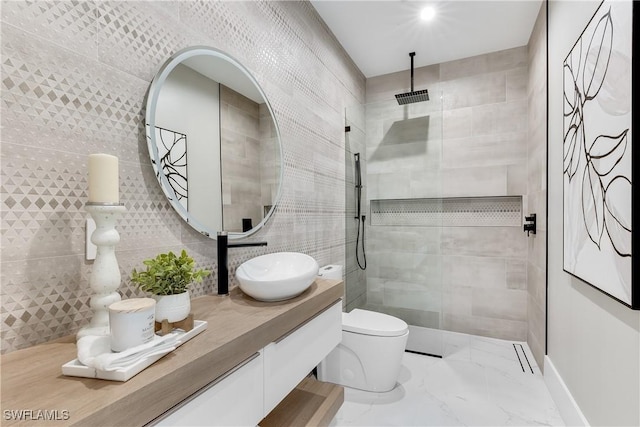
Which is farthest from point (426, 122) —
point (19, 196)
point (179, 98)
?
point (19, 196)

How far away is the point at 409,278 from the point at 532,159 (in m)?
1.44

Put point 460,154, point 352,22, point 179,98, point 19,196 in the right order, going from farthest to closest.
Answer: point 460,154
point 352,22
point 179,98
point 19,196

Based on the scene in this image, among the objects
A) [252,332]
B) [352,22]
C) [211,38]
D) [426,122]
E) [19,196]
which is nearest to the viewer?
[19,196]

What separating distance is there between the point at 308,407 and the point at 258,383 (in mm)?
802

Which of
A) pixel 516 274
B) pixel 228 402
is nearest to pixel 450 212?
pixel 516 274

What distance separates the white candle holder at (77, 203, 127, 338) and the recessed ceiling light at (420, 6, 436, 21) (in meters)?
2.51

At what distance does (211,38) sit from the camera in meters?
1.44

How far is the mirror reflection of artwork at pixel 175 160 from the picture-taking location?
119cm

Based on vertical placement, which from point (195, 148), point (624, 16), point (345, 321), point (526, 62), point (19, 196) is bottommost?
point (345, 321)

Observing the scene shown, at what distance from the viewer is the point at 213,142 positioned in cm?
144

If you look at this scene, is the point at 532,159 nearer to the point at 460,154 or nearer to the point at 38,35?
the point at 460,154

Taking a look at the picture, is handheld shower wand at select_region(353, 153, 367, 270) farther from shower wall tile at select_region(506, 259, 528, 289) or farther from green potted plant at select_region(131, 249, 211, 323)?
green potted plant at select_region(131, 249, 211, 323)

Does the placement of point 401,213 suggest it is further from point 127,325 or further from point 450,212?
point 127,325

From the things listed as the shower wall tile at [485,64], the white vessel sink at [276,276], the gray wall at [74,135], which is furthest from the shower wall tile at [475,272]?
the gray wall at [74,135]
